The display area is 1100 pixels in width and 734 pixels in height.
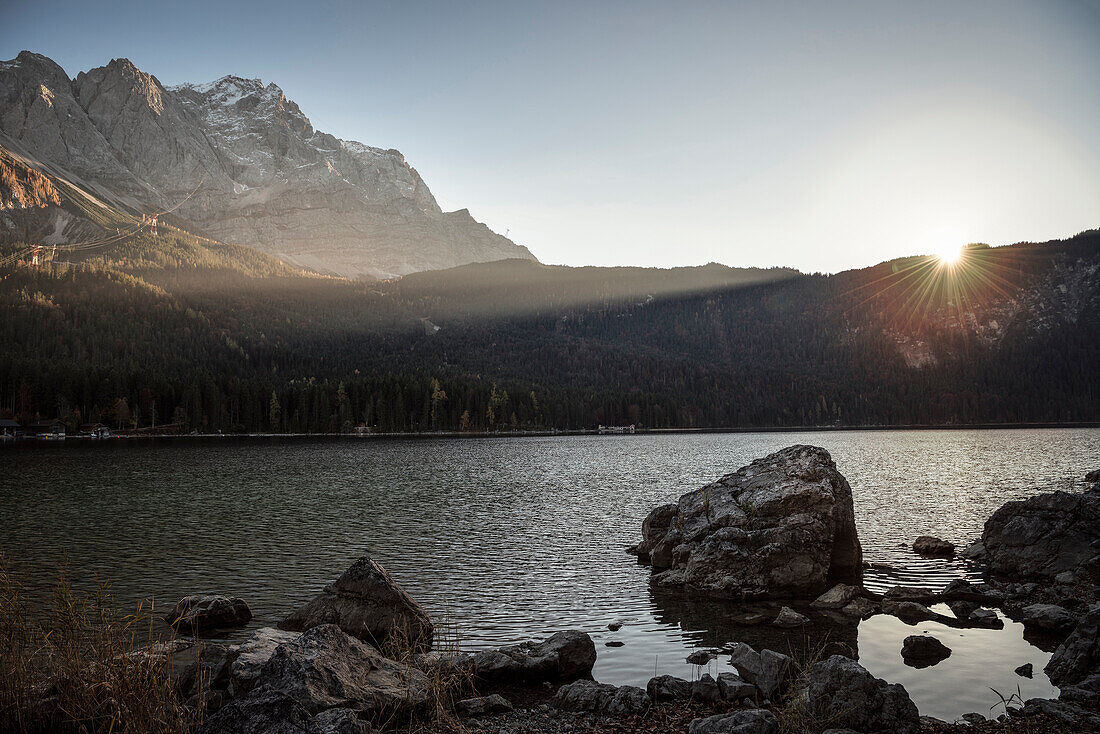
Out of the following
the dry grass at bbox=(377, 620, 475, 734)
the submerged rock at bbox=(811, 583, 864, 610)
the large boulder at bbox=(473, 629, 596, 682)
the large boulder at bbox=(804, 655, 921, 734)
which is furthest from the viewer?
the submerged rock at bbox=(811, 583, 864, 610)

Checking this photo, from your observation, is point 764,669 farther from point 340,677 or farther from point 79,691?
point 79,691

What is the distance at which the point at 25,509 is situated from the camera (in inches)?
2051

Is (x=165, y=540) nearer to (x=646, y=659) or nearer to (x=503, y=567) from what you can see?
(x=503, y=567)

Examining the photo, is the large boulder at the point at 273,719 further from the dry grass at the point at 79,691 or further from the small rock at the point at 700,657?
the small rock at the point at 700,657

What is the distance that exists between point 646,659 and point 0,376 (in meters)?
233

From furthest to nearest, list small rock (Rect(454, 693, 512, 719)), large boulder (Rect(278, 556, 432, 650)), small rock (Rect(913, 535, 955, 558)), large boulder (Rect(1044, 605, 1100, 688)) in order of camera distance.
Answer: small rock (Rect(913, 535, 955, 558)) < large boulder (Rect(278, 556, 432, 650)) < large boulder (Rect(1044, 605, 1100, 688)) < small rock (Rect(454, 693, 512, 719))

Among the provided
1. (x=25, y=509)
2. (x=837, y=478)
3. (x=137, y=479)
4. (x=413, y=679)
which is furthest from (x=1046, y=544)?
(x=137, y=479)

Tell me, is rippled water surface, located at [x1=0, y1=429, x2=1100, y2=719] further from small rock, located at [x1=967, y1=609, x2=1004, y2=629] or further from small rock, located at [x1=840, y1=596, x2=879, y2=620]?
small rock, located at [x1=840, y1=596, x2=879, y2=620]

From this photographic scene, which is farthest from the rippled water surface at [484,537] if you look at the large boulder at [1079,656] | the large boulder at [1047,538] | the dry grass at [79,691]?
the dry grass at [79,691]

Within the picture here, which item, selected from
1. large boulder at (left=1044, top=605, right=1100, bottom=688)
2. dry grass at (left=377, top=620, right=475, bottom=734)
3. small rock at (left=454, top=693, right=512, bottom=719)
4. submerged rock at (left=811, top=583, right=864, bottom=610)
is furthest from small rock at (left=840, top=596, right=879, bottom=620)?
dry grass at (left=377, top=620, right=475, bottom=734)

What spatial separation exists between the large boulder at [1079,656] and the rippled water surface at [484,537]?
0.56 m

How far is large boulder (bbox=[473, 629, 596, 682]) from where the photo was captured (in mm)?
18250

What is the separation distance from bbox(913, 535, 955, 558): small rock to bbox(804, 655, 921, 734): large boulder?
954 inches

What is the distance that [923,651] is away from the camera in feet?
65.8
